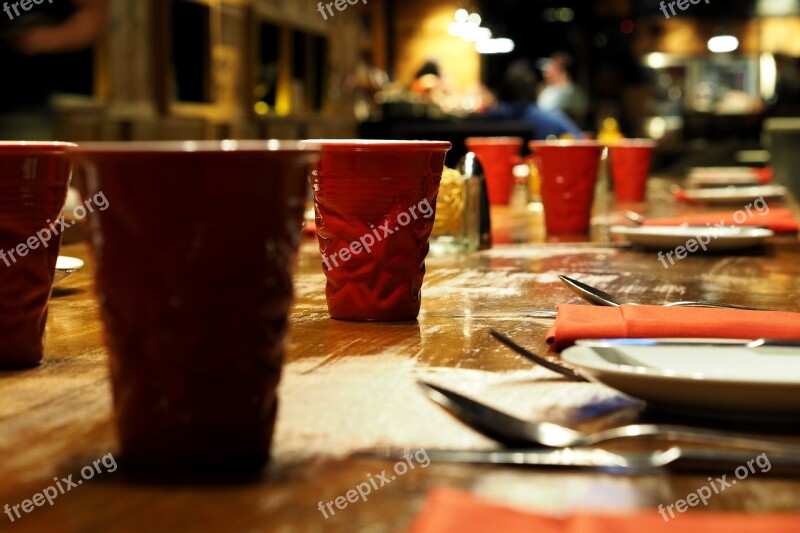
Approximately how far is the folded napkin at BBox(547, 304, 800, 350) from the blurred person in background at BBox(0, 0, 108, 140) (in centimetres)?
380

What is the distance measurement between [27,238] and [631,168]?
7.57 feet

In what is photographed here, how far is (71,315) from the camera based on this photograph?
3.18 feet

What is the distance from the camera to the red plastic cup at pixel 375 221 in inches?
34.7

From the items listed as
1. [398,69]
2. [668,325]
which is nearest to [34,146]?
[668,325]

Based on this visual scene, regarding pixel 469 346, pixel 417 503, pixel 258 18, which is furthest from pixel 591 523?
pixel 258 18

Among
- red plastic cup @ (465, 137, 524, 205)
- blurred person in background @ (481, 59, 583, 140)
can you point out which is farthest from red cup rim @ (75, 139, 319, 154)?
blurred person in background @ (481, 59, 583, 140)

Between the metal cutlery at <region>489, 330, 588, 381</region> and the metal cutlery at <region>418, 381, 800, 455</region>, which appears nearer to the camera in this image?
the metal cutlery at <region>418, 381, 800, 455</region>

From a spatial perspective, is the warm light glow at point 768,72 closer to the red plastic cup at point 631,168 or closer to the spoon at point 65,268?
the red plastic cup at point 631,168

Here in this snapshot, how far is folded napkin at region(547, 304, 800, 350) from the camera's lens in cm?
78

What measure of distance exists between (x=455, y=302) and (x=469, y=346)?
10.2 inches

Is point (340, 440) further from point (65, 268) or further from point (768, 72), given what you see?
point (768, 72)

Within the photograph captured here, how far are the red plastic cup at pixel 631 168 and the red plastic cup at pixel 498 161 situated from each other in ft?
1.05

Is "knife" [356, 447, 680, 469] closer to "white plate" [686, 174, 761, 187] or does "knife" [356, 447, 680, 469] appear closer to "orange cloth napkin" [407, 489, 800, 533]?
"orange cloth napkin" [407, 489, 800, 533]

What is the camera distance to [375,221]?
0.90m
